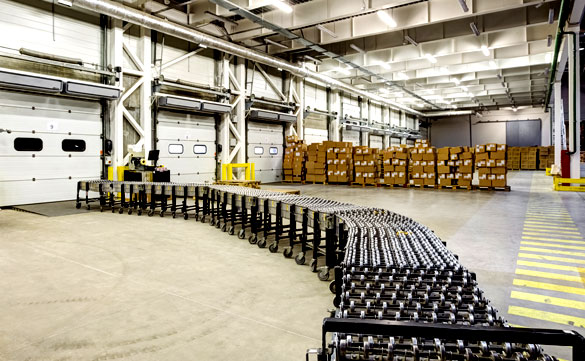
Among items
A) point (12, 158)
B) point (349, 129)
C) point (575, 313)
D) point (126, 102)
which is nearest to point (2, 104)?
point (12, 158)

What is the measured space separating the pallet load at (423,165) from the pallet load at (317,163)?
4305 mm

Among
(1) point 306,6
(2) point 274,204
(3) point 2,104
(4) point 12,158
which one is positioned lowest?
(2) point 274,204

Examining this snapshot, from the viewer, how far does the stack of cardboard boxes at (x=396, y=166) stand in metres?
16.8

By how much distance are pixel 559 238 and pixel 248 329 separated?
19.2 ft

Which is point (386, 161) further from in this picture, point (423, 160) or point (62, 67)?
point (62, 67)

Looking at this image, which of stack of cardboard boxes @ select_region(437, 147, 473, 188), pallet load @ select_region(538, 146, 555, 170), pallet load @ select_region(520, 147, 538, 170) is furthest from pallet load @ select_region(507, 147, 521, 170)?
stack of cardboard boxes @ select_region(437, 147, 473, 188)

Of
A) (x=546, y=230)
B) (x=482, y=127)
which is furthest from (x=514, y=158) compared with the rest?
(x=546, y=230)

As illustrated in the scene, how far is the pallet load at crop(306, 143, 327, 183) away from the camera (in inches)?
730

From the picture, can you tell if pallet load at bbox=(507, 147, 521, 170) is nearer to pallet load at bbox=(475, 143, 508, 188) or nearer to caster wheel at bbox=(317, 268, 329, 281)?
pallet load at bbox=(475, 143, 508, 188)

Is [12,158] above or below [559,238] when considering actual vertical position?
above

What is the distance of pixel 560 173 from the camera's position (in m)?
14.3

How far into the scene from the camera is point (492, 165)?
1455 centimetres

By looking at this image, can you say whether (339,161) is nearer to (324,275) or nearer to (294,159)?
(294,159)

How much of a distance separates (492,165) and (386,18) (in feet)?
23.7
